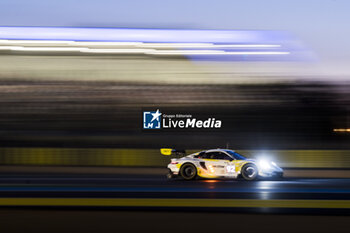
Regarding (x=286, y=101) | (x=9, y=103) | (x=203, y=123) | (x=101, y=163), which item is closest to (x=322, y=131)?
(x=286, y=101)

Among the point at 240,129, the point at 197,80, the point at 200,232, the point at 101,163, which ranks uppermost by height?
the point at 197,80

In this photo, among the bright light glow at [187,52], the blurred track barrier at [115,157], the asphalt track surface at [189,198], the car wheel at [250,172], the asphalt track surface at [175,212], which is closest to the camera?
the asphalt track surface at [175,212]

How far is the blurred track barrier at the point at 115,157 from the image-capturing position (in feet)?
60.8

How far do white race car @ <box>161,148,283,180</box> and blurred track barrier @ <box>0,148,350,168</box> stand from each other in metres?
5.51

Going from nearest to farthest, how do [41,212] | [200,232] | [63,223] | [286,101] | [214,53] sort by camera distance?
[200,232] < [63,223] < [41,212] < [214,53] < [286,101]

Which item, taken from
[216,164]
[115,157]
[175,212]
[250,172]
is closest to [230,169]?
[216,164]

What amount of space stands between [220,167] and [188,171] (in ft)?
2.91

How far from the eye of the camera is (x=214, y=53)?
2038 centimetres

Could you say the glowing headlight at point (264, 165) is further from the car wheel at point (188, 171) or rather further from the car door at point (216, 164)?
the car wheel at point (188, 171)

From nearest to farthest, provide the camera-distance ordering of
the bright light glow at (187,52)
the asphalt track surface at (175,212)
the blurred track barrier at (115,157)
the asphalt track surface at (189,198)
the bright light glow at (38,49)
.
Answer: the asphalt track surface at (175,212), the asphalt track surface at (189,198), the blurred track barrier at (115,157), the bright light glow at (187,52), the bright light glow at (38,49)

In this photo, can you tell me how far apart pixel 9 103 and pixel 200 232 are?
17982 mm

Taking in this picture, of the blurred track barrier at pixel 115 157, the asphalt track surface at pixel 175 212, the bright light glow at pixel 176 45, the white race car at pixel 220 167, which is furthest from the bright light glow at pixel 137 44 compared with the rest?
the asphalt track surface at pixel 175 212

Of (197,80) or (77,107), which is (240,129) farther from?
(77,107)

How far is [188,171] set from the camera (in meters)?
13.3
